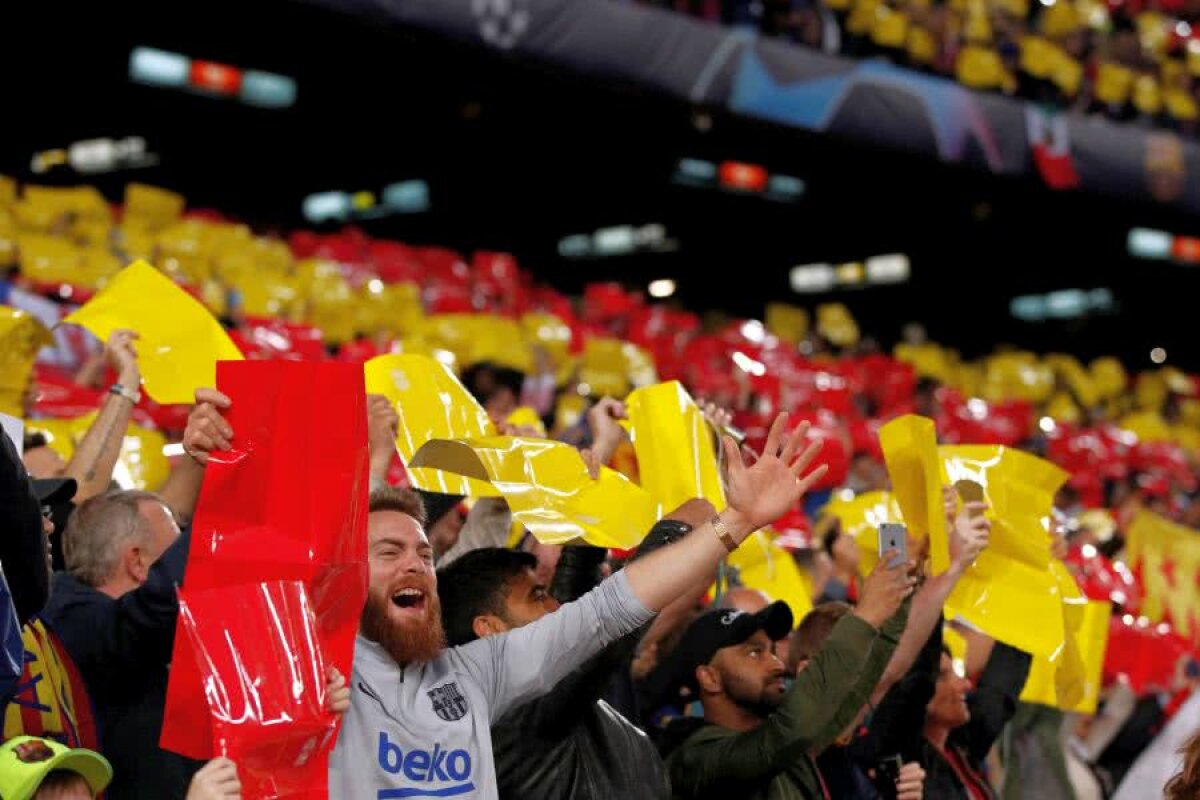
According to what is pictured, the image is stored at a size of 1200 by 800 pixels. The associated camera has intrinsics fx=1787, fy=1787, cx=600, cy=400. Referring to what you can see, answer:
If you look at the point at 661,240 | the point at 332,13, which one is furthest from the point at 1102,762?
the point at 661,240

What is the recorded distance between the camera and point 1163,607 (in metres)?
6.77

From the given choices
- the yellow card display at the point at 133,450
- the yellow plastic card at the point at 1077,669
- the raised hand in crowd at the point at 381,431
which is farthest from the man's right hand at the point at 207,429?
the yellow plastic card at the point at 1077,669

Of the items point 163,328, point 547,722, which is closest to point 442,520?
point 163,328

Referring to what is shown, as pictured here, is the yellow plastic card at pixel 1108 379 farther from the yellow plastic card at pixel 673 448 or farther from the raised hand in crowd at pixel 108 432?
the raised hand in crowd at pixel 108 432

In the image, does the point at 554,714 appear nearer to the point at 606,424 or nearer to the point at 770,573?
the point at 606,424

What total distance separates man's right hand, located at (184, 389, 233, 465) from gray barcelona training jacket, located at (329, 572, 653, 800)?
375mm

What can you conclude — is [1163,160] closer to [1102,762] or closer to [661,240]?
[661,240]

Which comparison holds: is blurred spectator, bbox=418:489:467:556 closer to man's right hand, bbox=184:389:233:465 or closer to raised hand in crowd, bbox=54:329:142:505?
raised hand in crowd, bbox=54:329:142:505

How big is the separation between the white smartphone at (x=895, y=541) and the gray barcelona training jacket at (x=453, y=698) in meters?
0.92

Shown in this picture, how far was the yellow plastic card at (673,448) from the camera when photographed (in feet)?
11.7

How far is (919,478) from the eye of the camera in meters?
3.59

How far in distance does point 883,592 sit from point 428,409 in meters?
1.02

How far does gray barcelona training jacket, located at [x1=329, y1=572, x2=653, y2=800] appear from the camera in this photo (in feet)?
7.96

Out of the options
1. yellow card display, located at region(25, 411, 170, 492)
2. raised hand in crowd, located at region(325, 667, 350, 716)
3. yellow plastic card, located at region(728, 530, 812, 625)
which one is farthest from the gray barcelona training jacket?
yellow card display, located at region(25, 411, 170, 492)
